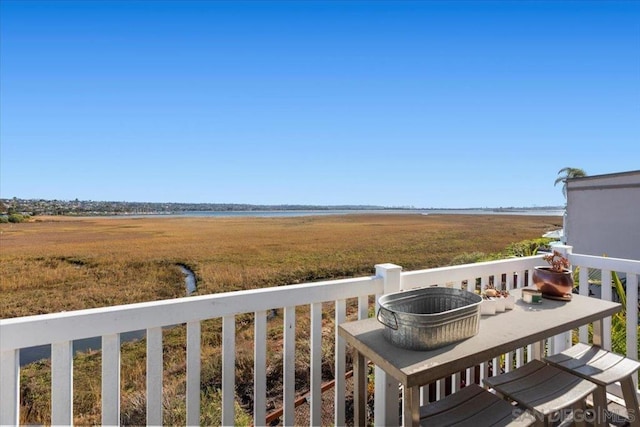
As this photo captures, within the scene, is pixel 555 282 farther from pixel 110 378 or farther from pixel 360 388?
pixel 110 378

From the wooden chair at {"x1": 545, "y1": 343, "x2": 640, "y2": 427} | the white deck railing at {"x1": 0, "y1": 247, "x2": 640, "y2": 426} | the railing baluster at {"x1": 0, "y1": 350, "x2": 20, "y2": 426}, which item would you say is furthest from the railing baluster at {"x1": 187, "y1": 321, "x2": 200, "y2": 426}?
the wooden chair at {"x1": 545, "y1": 343, "x2": 640, "y2": 427}

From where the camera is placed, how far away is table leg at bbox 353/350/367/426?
131 centimetres

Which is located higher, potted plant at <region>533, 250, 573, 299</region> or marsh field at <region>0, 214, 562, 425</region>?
potted plant at <region>533, 250, 573, 299</region>

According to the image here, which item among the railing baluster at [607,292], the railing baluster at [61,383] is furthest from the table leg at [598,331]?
the railing baluster at [61,383]

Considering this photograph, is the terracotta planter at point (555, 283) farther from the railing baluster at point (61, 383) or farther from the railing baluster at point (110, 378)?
the railing baluster at point (61, 383)

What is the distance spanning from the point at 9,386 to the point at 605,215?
10.2 meters

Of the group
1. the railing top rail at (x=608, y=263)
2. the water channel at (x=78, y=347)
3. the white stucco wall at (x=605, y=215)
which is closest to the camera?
the railing top rail at (x=608, y=263)

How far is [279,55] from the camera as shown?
28.6 feet

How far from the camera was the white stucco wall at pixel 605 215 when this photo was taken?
22.8ft

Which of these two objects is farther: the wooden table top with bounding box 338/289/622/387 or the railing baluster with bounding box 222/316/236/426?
the railing baluster with bounding box 222/316/236/426

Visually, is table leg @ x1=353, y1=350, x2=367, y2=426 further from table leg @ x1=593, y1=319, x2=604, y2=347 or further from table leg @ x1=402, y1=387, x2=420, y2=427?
table leg @ x1=593, y1=319, x2=604, y2=347

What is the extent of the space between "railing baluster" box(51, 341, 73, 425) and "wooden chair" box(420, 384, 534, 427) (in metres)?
1.18

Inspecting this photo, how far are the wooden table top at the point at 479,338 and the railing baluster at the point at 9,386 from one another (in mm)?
1039

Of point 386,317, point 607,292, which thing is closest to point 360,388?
point 386,317
